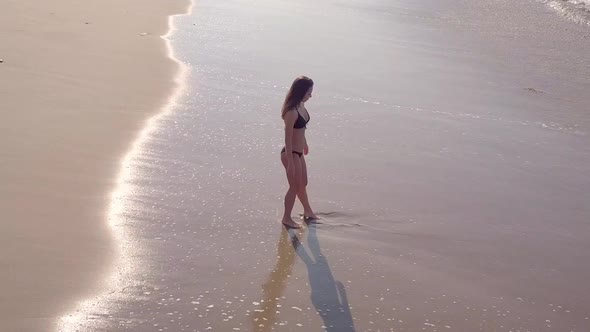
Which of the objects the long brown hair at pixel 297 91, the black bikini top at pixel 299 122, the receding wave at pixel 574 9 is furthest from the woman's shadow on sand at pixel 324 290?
the receding wave at pixel 574 9

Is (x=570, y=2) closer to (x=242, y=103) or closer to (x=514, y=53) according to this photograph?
(x=514, y=53)

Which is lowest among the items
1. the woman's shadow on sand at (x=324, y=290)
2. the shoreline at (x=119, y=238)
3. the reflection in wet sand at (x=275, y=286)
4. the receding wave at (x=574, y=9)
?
the shoreline at (x=119, y=238)

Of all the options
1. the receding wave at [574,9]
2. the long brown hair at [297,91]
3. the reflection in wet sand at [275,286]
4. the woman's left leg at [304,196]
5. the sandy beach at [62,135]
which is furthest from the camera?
the receding wave at [574,9]

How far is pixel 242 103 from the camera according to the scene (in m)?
11.3

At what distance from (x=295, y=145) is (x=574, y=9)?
22132 mm

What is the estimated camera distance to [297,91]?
7297mm

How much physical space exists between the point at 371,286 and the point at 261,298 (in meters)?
0.83

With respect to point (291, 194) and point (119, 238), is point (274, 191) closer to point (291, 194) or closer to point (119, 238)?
point (291, 194)

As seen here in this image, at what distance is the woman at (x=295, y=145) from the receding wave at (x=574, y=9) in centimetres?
1931

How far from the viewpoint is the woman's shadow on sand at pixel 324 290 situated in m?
5.83

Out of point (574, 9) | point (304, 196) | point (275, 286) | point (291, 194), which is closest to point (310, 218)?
point (304, 196)

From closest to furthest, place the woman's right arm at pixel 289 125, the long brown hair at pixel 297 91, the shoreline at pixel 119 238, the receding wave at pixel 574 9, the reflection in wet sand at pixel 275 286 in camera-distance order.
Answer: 1. the shoreline at pixel 119 238
2. the reflection in wet sand at pixel 275 286
3. the long brown hair at pixel 297 91
4. the woman's right arm at pixel 289 125
5. the receding wave at pixel 574 9

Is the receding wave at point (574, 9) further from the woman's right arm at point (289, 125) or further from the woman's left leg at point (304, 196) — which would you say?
the woman's right arm at point (289, 125)

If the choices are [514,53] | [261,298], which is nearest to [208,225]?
[261,298]
